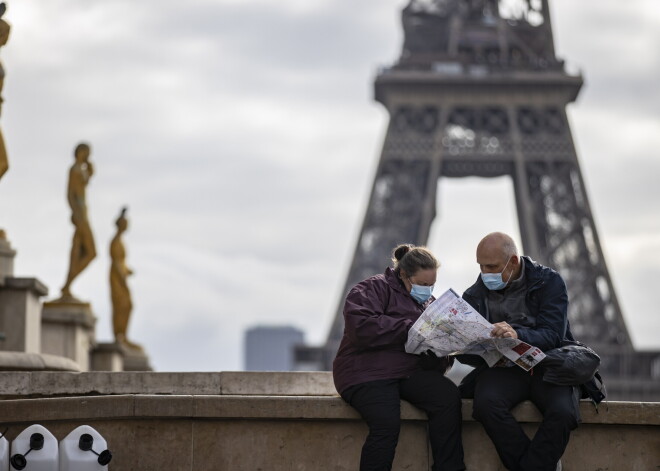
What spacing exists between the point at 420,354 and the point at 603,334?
51.0m

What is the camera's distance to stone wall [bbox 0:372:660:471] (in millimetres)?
11656

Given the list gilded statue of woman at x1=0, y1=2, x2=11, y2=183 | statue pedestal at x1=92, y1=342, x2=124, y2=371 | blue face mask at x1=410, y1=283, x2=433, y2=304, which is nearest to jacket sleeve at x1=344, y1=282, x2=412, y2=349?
blue face mask at x1=410, y1=283, x2=433, y2=304

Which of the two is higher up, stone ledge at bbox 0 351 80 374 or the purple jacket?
the purple jacket

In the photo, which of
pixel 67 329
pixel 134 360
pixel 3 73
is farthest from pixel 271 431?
pixel 134 360

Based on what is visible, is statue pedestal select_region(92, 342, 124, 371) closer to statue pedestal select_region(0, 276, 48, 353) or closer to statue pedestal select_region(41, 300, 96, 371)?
statue pedestal select_region(41, 300, 96, 371)

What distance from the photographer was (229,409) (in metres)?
11.7

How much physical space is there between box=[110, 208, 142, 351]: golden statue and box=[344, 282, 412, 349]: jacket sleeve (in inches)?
720

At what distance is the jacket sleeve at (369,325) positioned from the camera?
1150cm

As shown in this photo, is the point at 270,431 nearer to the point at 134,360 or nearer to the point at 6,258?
the point at 6,258

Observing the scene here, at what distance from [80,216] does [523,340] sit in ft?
50.1

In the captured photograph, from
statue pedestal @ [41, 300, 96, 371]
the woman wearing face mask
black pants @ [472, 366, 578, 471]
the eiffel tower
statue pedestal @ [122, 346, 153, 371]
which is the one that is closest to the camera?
black pants @ [472, 366, 578, 471]

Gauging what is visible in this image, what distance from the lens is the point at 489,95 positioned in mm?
64312

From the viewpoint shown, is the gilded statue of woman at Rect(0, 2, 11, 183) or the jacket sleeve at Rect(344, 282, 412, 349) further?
the gilded statue of woman at Rect(0, 2, 11, 183)

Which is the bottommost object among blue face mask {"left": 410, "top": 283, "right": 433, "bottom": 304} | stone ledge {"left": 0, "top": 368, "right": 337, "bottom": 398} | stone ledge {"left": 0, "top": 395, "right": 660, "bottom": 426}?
stone ledge {"left": 0, "top": 368, "right": 337, "bottom": 398}
